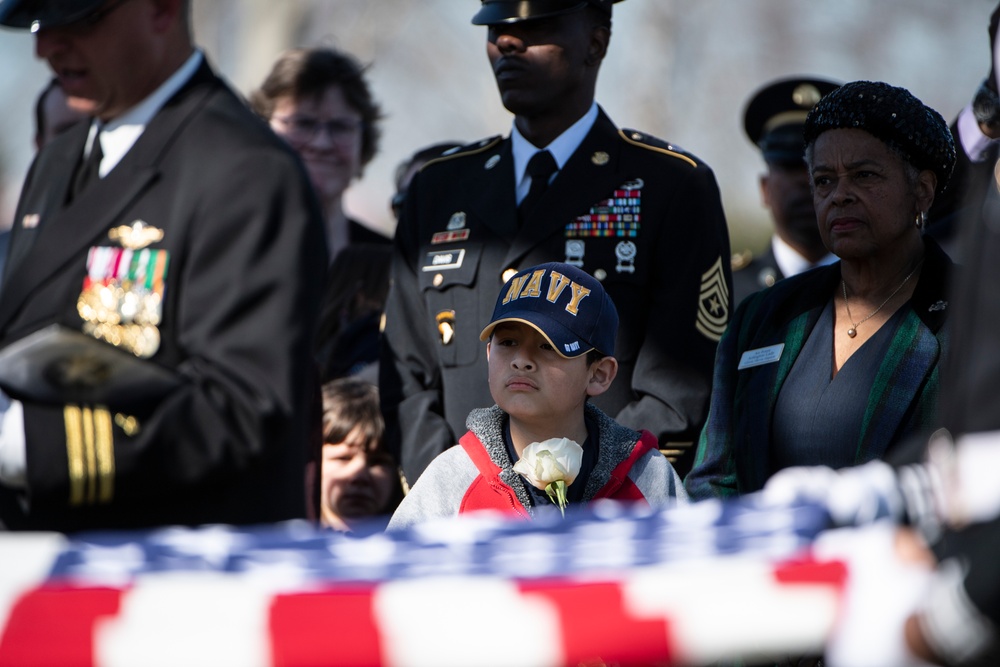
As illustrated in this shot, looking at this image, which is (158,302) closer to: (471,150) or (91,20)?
(91,20)

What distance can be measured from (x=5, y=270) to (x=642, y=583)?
1.52 metres

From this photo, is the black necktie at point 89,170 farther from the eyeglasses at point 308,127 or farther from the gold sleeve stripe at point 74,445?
the eyeglasses at point 308,127

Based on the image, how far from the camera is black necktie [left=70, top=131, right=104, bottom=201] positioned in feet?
10.5

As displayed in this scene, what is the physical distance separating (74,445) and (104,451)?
6 centimetres

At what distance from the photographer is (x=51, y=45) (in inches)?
121

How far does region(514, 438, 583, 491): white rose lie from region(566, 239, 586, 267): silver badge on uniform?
1065 millimetres

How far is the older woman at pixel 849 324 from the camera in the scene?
4012 millimetres

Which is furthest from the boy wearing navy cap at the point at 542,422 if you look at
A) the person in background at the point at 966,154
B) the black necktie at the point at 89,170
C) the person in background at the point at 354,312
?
the person in background at the point at 354,312

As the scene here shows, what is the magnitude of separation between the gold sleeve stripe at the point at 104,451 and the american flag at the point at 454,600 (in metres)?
0.19

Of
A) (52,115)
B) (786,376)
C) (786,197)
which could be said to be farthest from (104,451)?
(786,197)

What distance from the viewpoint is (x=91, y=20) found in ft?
9.93

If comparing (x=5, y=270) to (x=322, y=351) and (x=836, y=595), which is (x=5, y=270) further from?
(x=322, y=351)

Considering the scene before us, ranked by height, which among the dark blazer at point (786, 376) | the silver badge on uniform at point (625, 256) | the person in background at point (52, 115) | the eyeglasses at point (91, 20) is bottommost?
the dark blazer at point (786, 376)

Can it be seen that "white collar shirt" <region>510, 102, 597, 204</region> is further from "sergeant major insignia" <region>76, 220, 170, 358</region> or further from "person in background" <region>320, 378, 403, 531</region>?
"sergeant major insignia" <region>76, 220, 170, 358</region>
